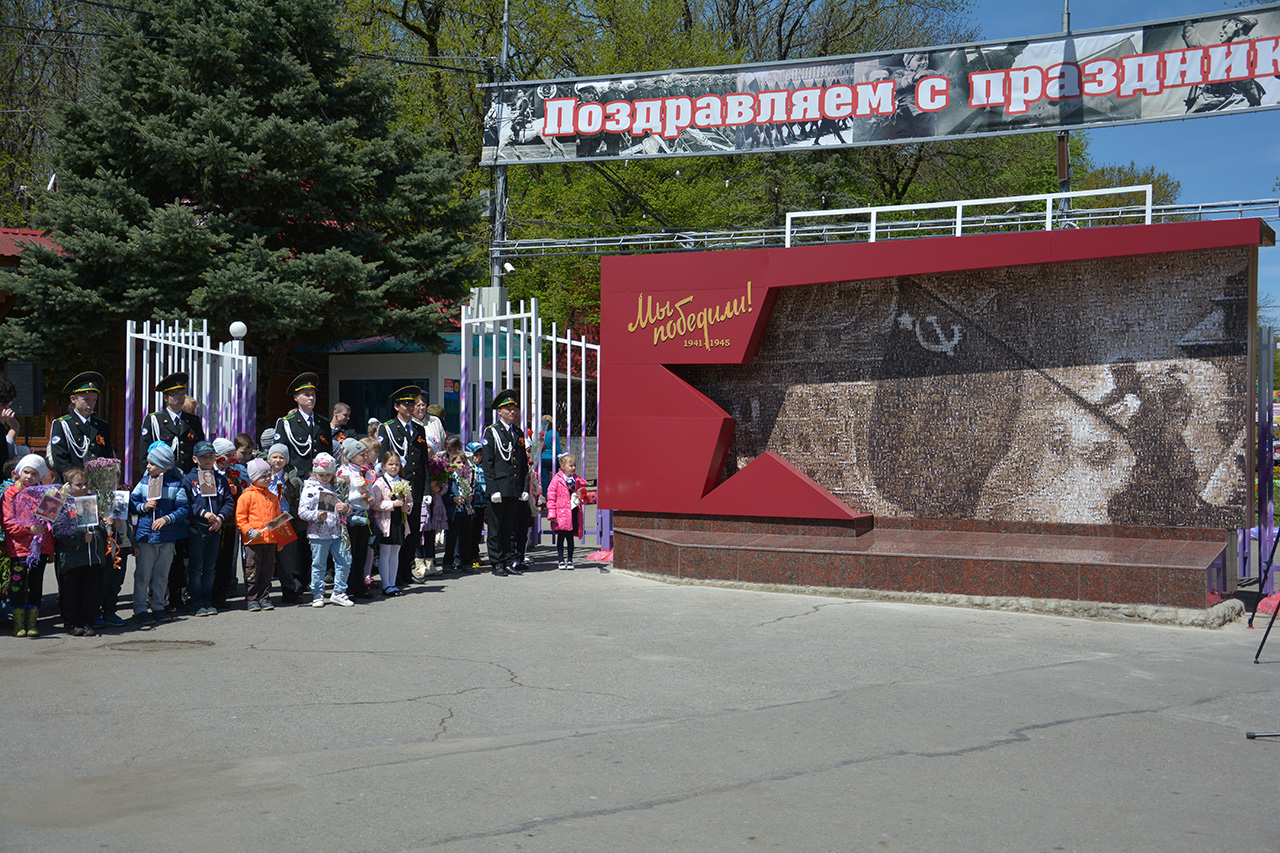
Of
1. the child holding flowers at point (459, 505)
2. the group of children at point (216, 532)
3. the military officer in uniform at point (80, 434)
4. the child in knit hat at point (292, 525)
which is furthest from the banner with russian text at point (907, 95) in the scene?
Answer: the military officer in uniform at point (80, 434)

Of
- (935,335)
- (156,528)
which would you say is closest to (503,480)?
(156,528)

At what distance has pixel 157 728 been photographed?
6.17 metres

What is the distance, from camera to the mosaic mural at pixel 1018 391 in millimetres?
11516

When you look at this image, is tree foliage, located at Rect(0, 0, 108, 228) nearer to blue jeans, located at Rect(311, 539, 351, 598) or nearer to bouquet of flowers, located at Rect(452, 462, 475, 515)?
bouquet of flowers, located at Rect(452, 462, 475, 515)

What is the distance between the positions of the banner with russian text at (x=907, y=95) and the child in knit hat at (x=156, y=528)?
29.9 ft

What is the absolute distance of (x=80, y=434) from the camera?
998 centimetres

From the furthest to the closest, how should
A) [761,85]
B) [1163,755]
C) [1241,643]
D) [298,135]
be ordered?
[298,135] < [761,85] < [1241,643] < [1163,755]

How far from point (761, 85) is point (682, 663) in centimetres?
1014

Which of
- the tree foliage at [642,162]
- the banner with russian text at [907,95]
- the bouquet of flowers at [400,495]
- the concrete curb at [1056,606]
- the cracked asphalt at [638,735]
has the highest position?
the tree foliage at [642,162]

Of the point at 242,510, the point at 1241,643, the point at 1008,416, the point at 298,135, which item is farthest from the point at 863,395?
the point at 298,135

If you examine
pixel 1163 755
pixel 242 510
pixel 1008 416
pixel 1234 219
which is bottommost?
pixel 1163 755

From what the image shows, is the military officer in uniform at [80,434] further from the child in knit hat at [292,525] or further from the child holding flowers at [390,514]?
the child holding flowers at [390,514]

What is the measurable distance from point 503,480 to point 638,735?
22.5ft

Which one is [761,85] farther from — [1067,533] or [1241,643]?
[1241,643]
